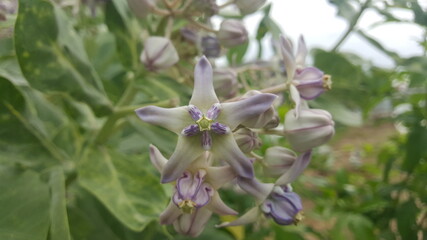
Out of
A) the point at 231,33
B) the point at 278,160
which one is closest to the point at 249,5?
the point at 231,33

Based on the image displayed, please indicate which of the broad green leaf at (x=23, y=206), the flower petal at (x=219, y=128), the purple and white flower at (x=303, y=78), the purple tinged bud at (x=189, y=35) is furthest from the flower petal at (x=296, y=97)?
the broad green leaf at (x=23, y=206)

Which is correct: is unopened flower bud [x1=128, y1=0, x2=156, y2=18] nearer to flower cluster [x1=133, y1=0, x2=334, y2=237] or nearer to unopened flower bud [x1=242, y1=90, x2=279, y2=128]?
flower cluster [x1=133, y1=0, x2=334, y2=237]

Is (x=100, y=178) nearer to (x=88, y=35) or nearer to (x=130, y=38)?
(x=130, y=38)

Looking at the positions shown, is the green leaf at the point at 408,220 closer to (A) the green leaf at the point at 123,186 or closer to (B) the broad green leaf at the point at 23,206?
(A) the green leaf at the point at 123,186

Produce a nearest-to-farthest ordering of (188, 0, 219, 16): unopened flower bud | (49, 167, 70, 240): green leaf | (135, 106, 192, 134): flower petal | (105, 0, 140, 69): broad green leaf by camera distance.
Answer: (135, 106, 192, 134): flower petal → (49, 167, 70, 240): green leaf → (188, 0, 219, 16): unopened flower bud → (105, 0, 140, 69): broad green leaf

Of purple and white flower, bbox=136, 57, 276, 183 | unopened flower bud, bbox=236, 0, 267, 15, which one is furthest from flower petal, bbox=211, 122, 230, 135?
unopened flower bud, bbox=236, 0, 267, 15
